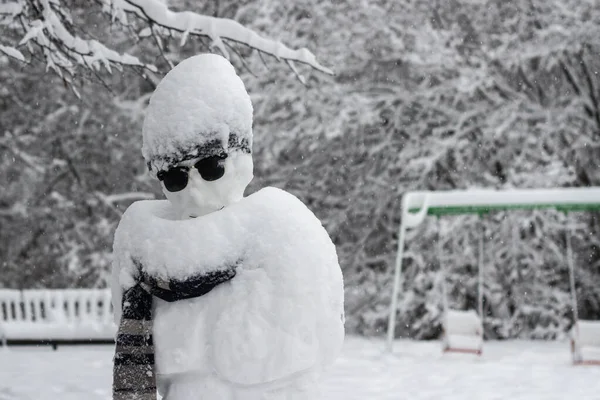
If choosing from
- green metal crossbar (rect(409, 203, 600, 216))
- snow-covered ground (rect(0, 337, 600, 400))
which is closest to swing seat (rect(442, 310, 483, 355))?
snow-covered ground (rect(0, 337, 600, 400))

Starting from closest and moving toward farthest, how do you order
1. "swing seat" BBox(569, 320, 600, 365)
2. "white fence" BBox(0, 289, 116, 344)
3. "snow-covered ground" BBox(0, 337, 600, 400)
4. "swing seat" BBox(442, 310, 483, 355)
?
"snow-covered ground" BBox(0, 337, 600, 400), "swing seat" BBox(569, 320, 600, 365), "swing seat" BBox(442, 310, 483, 355), "white fence" BBox(0, 289, 116, 344)

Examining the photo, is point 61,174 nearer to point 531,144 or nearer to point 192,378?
point 531,144

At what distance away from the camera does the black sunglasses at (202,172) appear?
2266mm

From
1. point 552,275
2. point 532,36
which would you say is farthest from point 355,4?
point 552,275

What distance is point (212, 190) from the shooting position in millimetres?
2299

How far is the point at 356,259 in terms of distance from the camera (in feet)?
43.1

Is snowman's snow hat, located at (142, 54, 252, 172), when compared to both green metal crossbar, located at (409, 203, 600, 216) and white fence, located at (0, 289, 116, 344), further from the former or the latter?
white fence, located at (0, 289, 116, 344)

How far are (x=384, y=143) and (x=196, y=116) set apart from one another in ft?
35.2

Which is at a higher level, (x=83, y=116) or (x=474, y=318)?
(x=83, y=116)

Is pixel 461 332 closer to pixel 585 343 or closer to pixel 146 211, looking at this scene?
pixel 585 343

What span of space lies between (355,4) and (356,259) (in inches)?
180

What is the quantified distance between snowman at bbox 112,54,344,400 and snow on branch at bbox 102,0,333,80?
2.54m

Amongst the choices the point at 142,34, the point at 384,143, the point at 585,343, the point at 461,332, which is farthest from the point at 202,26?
the point at 384,143

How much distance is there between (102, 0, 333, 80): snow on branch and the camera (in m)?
4.79
